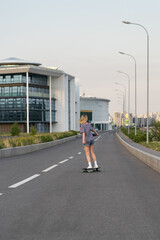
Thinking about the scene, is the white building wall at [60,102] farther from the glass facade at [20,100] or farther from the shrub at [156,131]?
the shrub at [156,131]

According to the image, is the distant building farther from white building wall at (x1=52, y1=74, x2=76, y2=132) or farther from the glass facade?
the glass facade

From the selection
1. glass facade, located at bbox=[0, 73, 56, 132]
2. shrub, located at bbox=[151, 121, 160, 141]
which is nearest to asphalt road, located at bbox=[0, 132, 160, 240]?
shrub, located at bbox=[151, 121, 160, 141]

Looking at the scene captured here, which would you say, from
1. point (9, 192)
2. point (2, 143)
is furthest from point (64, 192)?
point (2, 143)

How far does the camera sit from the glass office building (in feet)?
259

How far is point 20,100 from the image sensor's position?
7962 centimetres

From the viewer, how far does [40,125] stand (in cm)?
8338

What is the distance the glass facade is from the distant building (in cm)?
8455

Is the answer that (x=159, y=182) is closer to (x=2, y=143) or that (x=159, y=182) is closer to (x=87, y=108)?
(x=2, y=143)

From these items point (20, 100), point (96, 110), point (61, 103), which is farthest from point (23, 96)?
point (96, 110)

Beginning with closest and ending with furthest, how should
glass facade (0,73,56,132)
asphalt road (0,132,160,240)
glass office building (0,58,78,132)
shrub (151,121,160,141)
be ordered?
1. asphalt road (0,132,160,240)
2. shrub (151,121,160,141)
3. glass office building (0,58,78,132)
4. glass facade (0,73,56,132)

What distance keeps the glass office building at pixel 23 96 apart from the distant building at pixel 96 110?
83.8 m

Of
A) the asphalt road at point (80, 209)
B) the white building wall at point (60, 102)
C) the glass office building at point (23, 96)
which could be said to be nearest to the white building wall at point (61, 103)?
the white building wall at point (60, 102)

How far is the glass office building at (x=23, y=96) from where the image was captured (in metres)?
78.9

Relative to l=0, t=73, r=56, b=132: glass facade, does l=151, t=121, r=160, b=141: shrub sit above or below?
below
